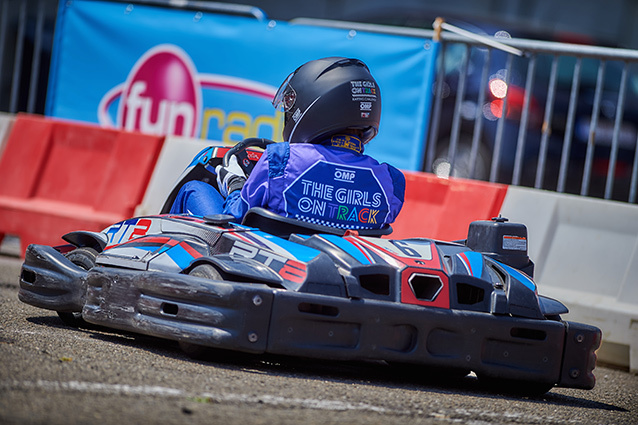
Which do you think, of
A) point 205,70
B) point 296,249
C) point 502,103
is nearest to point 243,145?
point 296,249

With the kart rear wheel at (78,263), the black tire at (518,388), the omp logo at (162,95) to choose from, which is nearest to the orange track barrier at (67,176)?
the omp logo at (162,95)

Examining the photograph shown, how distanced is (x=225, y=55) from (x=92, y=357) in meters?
4.89

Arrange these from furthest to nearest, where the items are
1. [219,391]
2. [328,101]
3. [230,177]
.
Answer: [230,177] → [328,101] → [219,391]

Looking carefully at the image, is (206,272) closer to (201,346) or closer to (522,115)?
(201,346)

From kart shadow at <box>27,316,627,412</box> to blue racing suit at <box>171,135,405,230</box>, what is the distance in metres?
0.72

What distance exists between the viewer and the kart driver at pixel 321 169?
178 inches

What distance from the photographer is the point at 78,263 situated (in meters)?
5.04

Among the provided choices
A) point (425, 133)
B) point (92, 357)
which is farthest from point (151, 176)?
point (92, 357)

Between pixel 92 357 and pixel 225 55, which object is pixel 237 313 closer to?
pixel 92 357

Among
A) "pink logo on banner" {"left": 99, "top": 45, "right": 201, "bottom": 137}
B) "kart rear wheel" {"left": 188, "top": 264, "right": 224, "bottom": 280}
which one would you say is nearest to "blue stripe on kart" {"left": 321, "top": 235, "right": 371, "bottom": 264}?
"kart rear wheel" {"left": 188, "top": 264, "right": 224, "bottom": 280}

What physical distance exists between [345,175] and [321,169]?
14 cm

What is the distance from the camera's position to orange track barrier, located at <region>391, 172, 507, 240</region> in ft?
21.1

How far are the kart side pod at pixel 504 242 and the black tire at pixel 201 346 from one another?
56.6 inches

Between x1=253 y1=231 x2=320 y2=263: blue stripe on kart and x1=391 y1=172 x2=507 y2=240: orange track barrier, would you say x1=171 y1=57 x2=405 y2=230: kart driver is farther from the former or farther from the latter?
x1=391 y1=172 x2=507 y2=240: orange track barrier
